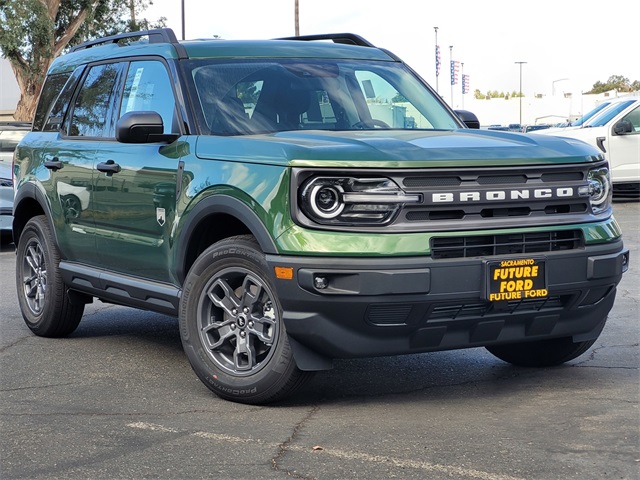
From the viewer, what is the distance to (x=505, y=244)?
5.54 metres

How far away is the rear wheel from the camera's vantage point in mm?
6514

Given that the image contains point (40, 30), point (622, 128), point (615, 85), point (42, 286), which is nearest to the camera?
point (42, 286)

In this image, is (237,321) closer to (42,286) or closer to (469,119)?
(469,119)

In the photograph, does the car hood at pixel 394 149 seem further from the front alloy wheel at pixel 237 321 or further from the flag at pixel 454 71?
the flag at pixel 454 71

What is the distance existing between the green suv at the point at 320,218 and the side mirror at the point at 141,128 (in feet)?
0.03

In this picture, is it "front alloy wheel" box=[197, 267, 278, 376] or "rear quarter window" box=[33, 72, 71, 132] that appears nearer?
"front alloy wheel" box=[197, 267, 278, 376]

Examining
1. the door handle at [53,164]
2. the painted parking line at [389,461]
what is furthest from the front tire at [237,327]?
the door handle at [53,164]

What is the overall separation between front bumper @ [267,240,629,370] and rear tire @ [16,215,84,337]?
286 cm

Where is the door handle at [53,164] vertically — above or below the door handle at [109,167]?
below

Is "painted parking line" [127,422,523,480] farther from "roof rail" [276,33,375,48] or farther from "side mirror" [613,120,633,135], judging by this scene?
"side mirror" [613,120,633,135]

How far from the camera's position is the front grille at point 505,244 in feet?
17.7

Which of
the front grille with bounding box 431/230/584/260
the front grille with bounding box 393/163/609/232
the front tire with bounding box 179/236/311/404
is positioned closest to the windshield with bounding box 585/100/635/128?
the front grille with bounding box 393/163/609/232

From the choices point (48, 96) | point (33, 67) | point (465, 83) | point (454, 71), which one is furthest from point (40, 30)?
point (465, 83)

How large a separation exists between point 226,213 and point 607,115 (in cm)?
1557
